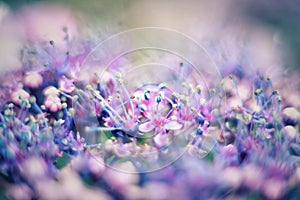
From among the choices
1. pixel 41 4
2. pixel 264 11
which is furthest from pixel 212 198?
pixel 41 4

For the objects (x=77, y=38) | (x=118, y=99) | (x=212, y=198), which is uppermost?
(x=77, y=38)

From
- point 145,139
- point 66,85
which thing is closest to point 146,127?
point 145,139

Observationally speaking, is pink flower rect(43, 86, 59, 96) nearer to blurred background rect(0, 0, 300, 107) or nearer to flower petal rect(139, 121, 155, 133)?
blurred background rect(0, 0, 300, 107)

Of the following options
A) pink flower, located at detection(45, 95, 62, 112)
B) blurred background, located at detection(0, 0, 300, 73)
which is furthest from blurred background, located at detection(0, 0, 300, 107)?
pink flower, located at detection(45, 95, 62, 112)

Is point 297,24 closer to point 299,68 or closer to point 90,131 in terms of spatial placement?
point 299,68

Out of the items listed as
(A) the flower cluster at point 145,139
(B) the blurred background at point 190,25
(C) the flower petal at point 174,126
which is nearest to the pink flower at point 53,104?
(A) the flower cluster at point 145,139
